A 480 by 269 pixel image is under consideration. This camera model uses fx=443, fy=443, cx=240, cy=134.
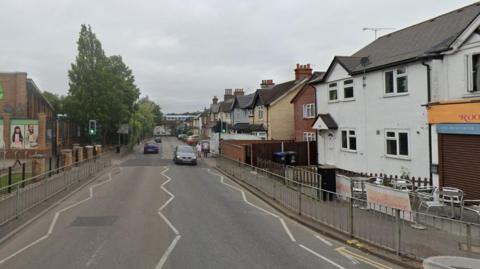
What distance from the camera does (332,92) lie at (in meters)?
26.2

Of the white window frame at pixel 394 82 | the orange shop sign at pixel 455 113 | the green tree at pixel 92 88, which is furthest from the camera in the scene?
the green tree at pixel 92 88

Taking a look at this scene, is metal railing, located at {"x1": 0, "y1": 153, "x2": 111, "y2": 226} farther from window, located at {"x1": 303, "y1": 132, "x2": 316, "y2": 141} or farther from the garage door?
window, located at {"x1": 303, "y1": 132, "x2": 316, "y2": 141}

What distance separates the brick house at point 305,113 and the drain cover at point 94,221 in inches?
Answer: 879

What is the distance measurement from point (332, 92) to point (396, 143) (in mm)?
7233

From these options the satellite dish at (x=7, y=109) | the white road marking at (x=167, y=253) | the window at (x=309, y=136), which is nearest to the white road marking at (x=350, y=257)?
the white road marking at (x=167, y=253)

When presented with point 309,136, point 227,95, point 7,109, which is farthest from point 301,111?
point 227,95

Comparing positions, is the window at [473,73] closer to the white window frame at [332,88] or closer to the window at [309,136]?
the white window frame at [332,88]

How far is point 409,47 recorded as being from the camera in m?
20.6

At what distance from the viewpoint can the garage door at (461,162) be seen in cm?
1475

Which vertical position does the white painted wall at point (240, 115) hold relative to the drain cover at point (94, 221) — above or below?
above

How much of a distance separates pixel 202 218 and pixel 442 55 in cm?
1091

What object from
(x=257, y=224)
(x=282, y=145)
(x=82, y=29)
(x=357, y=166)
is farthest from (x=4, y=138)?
(x=257, y=224)

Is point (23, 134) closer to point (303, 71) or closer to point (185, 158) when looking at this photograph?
point (185, 158)

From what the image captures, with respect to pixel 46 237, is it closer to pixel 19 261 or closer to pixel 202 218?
pixel 19 261
